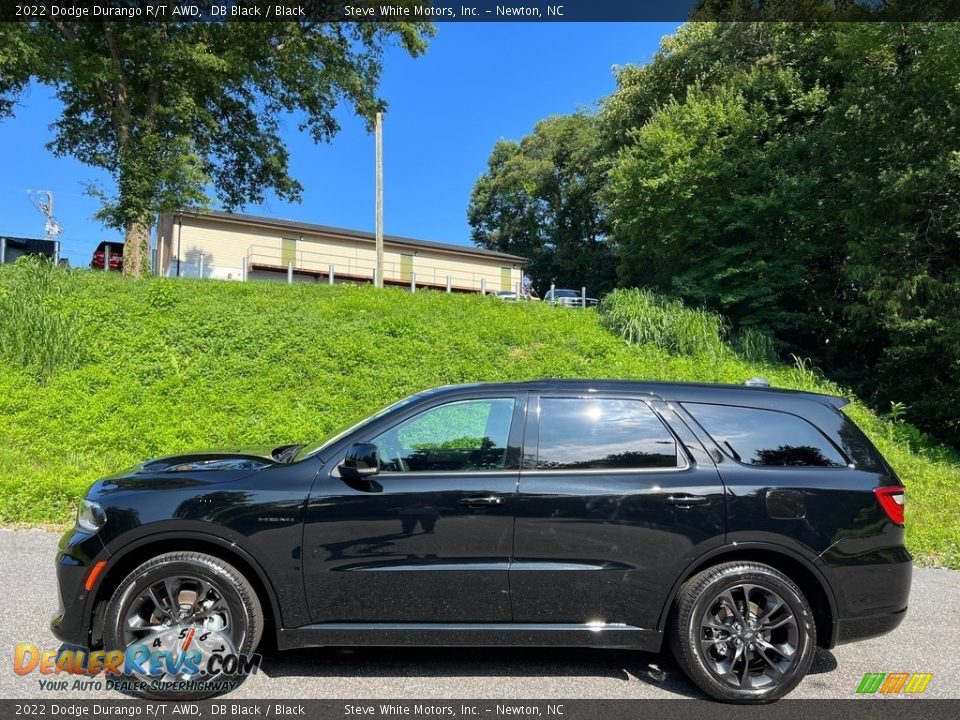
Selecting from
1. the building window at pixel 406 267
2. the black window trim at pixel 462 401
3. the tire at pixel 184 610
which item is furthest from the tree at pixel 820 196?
the building window at pixel 406 267

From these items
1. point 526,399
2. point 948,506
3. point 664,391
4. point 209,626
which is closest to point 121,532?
point 209,626

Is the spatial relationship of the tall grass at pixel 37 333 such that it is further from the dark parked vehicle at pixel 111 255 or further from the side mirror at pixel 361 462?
the dark parked vehicle at pixel 111 255

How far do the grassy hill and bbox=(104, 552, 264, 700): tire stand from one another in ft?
12.1

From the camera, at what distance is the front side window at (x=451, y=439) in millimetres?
3430

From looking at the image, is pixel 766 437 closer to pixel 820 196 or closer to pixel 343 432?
pixel 343 432

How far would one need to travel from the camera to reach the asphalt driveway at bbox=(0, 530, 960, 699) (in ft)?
10.7

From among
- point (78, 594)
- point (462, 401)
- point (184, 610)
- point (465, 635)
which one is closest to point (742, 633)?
point (465, 635)

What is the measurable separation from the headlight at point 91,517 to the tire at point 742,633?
308 centimetres

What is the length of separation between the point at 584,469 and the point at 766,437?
1089 mm

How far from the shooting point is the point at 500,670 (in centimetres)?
353

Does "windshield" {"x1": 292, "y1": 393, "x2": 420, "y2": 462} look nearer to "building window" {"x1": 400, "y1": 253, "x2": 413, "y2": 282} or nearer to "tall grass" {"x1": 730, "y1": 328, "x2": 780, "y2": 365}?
"tall grass" {"x1": 730, "y1": 328, "x2": 780, "y2": 365}

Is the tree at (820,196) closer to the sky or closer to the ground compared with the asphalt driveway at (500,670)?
closer to the sky

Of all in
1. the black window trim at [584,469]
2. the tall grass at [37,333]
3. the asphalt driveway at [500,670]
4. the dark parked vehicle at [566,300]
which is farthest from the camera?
the dark parked vehicle at [566,300]

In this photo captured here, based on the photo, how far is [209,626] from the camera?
3209 millimetres
